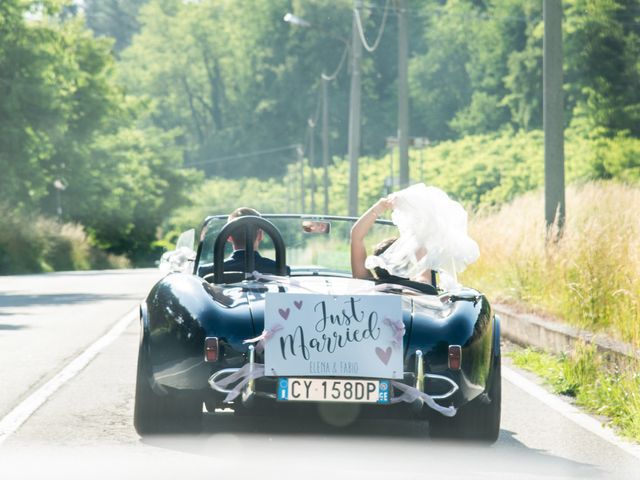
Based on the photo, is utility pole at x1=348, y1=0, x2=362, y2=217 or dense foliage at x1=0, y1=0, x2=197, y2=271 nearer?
utility pole at x1=348, y1=0, x2=362, y2=217

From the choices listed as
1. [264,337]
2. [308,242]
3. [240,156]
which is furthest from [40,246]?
[240,156]

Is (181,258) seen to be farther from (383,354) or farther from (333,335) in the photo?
(383,354)

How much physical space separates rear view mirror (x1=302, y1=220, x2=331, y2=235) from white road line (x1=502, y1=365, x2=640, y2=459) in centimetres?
203

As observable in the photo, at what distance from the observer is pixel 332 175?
317 ft

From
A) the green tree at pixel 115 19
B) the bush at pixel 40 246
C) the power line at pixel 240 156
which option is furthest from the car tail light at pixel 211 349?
the green tree at pixel 115 19

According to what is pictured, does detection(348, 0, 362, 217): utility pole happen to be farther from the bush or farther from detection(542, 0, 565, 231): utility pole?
detection(542, 0, 565, 231): utility pole

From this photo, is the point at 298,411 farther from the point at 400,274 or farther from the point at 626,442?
the point at 626,442

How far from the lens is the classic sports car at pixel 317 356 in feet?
24.3

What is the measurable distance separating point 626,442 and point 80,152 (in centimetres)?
5688

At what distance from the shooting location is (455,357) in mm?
7594

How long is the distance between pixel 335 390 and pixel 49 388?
3944 millimetres

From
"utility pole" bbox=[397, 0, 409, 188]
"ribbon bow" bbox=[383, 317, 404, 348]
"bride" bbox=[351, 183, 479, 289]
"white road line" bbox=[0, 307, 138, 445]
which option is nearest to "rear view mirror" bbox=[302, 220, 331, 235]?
"bride" bbox=[351, 183, 479, 289]

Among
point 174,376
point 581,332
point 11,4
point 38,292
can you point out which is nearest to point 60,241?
point 11,4

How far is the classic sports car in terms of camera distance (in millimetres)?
7406
